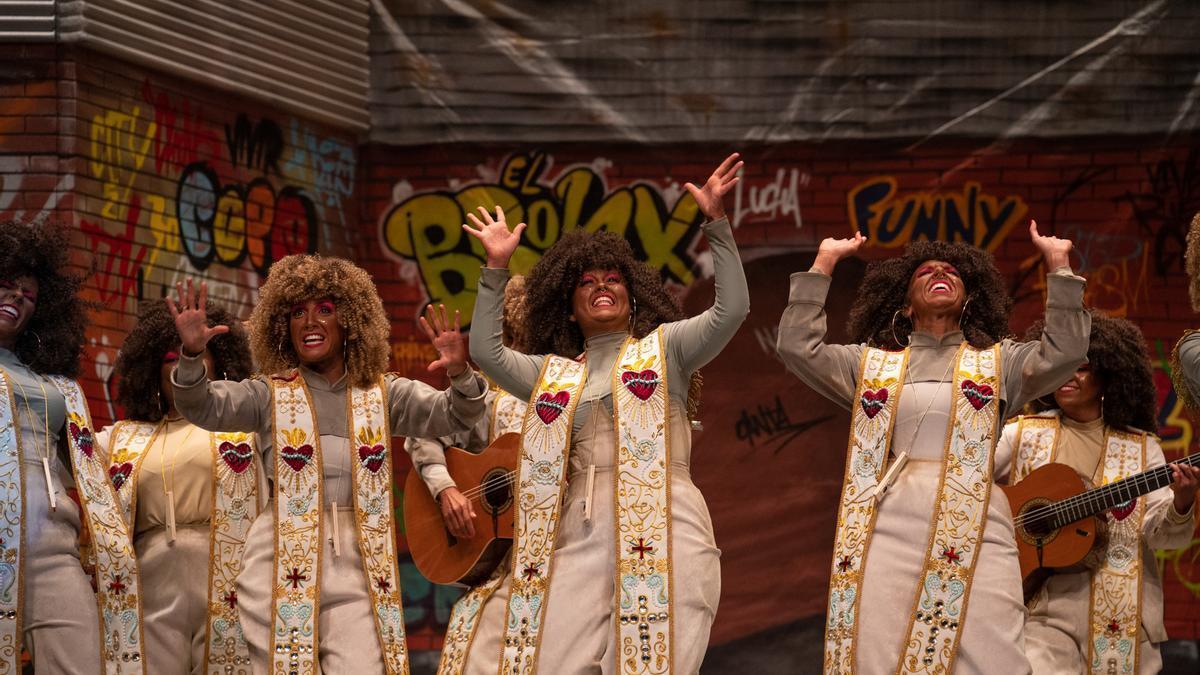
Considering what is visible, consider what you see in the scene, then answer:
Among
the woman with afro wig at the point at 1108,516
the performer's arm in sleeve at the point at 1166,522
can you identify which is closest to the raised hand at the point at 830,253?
the woman with afro wig at the point at 1108,516

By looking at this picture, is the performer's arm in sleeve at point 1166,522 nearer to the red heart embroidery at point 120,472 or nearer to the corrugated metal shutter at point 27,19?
the red heart embroidery at point 120,472

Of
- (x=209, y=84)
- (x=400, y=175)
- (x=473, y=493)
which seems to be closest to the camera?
(x=473, y=493)

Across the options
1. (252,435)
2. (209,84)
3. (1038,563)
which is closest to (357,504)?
(252,435)

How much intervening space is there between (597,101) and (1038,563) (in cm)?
405

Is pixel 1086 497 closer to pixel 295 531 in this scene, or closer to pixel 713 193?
pixel 713 193

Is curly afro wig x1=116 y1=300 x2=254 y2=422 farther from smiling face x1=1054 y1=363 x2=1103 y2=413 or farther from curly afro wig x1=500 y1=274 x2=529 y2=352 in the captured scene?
smiling face x1=1054 y1=363 x2=1103 y2=413

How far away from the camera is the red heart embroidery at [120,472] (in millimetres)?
8039

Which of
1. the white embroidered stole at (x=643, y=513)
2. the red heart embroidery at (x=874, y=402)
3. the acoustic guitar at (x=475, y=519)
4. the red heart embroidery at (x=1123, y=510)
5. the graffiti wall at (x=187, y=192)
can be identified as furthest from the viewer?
the graffiti wall at (x=187, y=192)

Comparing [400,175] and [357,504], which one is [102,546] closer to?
[357,504]

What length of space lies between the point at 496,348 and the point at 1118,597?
9.52 ft

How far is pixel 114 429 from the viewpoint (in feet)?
27.2

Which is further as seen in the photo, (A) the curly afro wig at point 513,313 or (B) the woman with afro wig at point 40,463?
(A) the curly afro wig at point 513,313

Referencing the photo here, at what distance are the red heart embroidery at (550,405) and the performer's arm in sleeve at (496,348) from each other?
140mm

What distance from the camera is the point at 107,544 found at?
23.1ft
